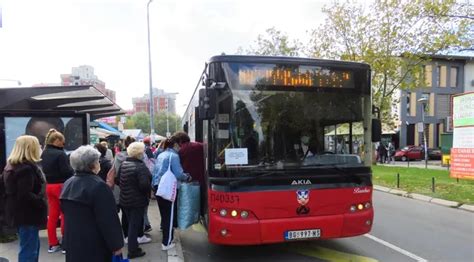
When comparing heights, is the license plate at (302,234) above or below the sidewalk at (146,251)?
above

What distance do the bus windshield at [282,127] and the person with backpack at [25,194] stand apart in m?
2.17

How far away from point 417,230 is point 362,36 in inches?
800

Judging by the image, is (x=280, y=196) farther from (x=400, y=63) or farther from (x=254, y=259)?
(x=400, y=63)

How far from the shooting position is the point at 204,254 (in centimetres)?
641

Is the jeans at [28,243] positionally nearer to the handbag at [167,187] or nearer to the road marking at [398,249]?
the handbag at [167,187]

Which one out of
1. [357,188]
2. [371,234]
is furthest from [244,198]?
[371,234]

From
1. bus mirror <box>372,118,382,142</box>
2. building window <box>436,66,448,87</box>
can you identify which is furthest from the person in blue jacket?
building window <box>436,66,448,87</box>

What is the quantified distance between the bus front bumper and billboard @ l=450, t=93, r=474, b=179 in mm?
11221

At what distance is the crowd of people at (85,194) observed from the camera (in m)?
3.41

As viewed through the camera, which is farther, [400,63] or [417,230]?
[400,63]

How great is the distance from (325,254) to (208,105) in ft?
9.74

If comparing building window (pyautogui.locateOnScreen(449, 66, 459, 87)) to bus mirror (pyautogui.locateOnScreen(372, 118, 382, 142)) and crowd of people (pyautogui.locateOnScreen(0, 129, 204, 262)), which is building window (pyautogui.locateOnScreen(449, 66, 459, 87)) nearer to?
bus mirror (pyautogui.locateOnScreen(372, 118, 382, 142))

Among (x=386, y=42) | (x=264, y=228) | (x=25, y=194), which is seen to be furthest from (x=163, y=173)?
(x=386, y=42)

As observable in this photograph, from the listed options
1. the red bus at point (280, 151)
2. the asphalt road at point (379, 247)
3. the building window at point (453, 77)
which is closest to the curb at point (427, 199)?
the asphalt road at point (379, 247)
